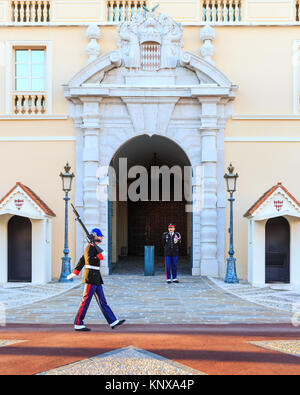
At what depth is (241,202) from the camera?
17.1 metres

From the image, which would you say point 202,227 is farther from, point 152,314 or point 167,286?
point 152,314

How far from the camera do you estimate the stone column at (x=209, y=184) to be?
16.8 m

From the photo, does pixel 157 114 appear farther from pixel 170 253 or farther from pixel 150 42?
pixel 170 253

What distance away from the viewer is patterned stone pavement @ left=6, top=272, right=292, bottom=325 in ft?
31.7

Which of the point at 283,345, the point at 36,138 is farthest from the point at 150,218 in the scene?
the point at 283,345

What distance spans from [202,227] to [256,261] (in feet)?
7.92

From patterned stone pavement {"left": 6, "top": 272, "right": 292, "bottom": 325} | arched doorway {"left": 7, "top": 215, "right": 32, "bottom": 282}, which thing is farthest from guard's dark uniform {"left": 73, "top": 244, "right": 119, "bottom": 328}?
arched doorway {"left": 7, "top": 215, "right": 32, "bottom": 282}

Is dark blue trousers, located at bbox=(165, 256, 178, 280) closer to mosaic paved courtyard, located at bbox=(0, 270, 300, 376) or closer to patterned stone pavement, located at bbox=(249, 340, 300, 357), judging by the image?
mosaic paved courtyard, located at bbox=(0, 270, 300, 376)

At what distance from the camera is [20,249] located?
1597cm

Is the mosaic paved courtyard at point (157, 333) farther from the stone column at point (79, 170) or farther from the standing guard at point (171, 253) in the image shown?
the stone column at point (79, 170)

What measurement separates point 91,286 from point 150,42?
10635 mm

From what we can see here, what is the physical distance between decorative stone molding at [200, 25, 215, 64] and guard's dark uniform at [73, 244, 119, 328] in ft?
33.2
